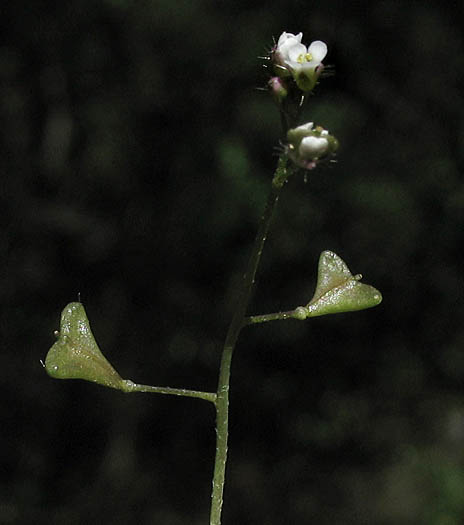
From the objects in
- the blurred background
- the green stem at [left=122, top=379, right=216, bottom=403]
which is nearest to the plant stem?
the green stem at [left=122, top=379, right=216, bottom=403]

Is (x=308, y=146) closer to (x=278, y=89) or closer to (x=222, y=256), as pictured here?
(x=278, y=89)

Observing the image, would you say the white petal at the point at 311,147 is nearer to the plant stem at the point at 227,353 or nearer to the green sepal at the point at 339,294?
the plant stem at the point at 227,353

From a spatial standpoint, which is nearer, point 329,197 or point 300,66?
point 300,66

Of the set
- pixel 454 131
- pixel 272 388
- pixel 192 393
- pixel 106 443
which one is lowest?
pixel 192 393

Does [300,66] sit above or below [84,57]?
below

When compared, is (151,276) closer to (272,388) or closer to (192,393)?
(272,388)

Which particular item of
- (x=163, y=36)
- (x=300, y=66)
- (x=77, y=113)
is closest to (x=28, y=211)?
(x=77, y=113)
